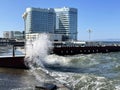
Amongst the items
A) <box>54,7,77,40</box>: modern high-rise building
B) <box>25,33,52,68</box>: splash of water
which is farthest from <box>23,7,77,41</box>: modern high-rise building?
<box>25,33,52,68</box>: splash of water

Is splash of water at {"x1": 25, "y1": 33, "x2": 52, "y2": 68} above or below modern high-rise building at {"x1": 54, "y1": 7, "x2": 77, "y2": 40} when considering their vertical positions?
below

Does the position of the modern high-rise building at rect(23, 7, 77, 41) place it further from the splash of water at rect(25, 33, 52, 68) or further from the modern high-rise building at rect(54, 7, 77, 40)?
the splash of water at rect(25, 33, 52, 68)

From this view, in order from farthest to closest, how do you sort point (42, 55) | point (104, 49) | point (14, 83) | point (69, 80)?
point (104, 49), point (42, 55), point (69, 80), point (14, 83)

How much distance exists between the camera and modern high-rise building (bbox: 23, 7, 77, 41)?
589ft

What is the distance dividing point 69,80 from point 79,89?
354 centimetres

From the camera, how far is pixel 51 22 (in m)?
190

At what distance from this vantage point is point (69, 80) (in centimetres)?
2172

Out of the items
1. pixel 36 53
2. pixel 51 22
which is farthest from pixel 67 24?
pixel 36 53

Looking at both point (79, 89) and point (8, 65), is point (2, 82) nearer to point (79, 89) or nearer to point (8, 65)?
point (79, 89)

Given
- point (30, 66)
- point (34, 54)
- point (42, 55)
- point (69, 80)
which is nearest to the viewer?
point (69, 80)

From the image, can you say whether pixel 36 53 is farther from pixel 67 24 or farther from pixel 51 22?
pixel 67 24

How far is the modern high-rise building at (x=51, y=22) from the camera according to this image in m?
180

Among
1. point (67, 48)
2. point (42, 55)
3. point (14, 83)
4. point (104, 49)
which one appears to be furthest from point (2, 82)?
point (104, 49)

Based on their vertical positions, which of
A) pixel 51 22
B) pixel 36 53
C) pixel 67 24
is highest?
pixel 51 22
